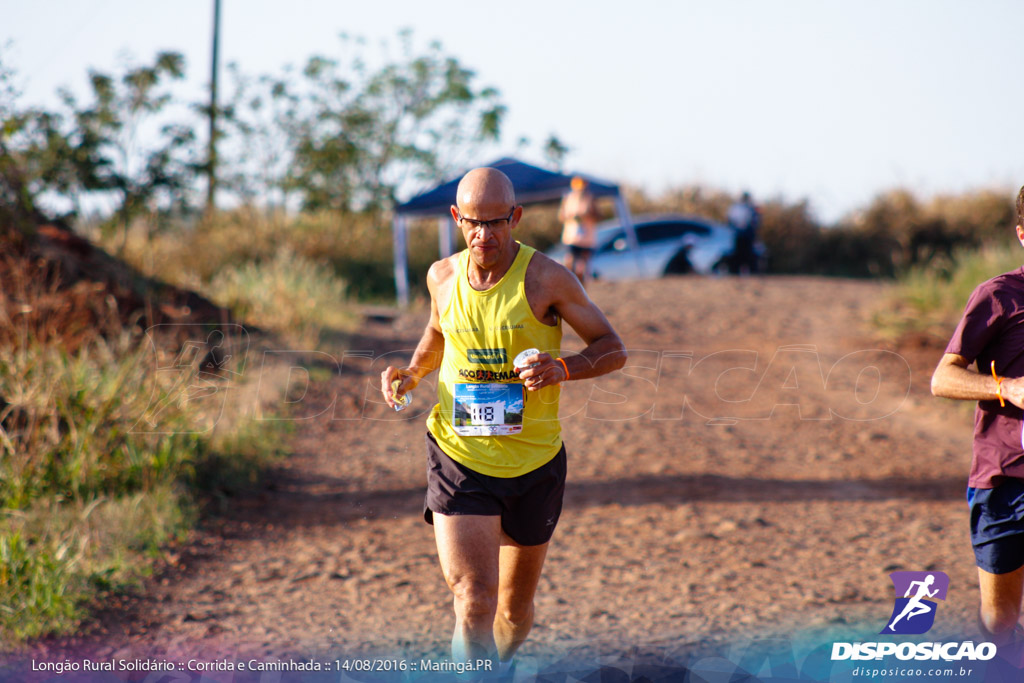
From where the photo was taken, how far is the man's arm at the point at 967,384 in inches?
117

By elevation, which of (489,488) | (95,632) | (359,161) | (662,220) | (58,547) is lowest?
(95,632)

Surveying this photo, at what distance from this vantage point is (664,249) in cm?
1973

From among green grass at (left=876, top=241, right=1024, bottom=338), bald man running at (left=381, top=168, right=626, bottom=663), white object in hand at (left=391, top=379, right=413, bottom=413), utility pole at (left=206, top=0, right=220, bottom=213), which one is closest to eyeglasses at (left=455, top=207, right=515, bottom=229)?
bald man running at (left=381, top=168, right=626, bottom=663)

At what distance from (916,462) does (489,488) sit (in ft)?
19.4

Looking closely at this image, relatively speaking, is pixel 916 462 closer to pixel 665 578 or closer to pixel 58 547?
pixel 665 578

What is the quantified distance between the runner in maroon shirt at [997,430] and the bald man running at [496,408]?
1136 mm

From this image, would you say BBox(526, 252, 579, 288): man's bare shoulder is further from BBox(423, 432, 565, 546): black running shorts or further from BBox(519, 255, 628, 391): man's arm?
BBox(423, 432, 565, 546): black running shorts

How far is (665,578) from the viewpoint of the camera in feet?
17.7

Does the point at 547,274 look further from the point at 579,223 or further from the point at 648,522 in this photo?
the point at 579,223

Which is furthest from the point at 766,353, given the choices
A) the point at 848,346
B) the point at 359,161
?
the point at 359,161

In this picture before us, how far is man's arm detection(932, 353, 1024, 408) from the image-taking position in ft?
9.77

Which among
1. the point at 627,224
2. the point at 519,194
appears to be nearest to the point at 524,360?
the point at 519,194

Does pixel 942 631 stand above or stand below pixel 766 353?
below

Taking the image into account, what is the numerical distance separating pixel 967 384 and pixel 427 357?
6.25ft
